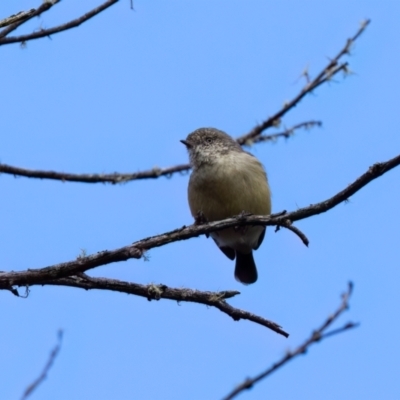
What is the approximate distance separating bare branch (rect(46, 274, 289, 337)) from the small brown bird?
2333mm

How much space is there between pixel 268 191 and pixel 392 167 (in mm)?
4248

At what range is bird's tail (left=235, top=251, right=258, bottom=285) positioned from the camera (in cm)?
848

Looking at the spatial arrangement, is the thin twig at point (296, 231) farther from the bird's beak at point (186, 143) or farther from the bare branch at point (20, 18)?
the bird's beak at point (186, 143)

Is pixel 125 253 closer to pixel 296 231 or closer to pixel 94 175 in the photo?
pixel 296 231

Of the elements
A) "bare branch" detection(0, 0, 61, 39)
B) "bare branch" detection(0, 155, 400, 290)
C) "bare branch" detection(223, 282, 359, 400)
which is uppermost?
"bare branch" detection(0, 0, 61, 39)

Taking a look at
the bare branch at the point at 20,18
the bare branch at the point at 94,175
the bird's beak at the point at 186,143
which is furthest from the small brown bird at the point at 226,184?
the bare branch at the point at 20,18

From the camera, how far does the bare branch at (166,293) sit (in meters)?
4.32

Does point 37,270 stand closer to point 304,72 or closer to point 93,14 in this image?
point 93,14

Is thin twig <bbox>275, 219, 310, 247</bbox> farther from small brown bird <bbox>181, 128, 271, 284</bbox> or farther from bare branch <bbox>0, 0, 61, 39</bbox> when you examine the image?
small brown bird <bbox>181, 128, 271, 284</bbox>

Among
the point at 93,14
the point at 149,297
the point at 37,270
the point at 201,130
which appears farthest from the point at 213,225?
the point at 201,130

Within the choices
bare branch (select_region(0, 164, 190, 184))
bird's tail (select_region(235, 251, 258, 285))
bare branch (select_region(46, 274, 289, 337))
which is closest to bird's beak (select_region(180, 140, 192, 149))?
bare branch (select_region(0, 164, 190, 184))

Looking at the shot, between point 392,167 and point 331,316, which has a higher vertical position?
point 392,167

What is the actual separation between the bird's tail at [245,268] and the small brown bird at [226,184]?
0.07ft

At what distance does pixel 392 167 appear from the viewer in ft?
11.4
